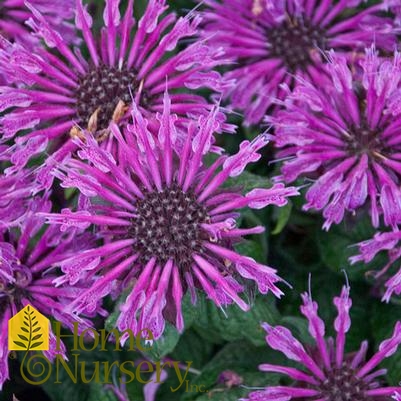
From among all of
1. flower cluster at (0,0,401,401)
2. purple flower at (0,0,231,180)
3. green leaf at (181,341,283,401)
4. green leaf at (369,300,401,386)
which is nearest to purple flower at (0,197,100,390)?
flower cluster at (0,0,401,401)

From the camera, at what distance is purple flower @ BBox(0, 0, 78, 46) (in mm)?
1199

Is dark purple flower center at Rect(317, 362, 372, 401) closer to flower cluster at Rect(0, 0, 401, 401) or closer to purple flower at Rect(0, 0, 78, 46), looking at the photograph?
flower cluster at Rect(0, 0, 401, 401)

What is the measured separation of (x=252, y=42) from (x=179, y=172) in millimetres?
389

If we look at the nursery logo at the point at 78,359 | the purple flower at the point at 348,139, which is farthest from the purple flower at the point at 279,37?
the nursery logo at the point at 78,359

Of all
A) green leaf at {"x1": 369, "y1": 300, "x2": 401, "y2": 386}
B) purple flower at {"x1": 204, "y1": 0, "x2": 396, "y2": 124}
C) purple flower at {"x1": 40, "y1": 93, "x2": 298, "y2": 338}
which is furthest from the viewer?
purple flower at {"x1": 204, "y1": 0, "x2": 396, "y2": 124}

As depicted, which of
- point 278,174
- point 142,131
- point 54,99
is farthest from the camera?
point 278,174

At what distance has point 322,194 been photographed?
1.08 meters

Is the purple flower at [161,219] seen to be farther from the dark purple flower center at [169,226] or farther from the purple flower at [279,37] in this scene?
the purple flower at [279,37]

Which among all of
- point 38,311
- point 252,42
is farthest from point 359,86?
point 38,311

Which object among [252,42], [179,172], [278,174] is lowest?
[179,172]

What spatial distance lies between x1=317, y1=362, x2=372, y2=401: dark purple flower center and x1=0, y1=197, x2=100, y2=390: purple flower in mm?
357

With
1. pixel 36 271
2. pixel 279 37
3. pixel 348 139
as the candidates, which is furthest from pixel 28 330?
pixel 279 37

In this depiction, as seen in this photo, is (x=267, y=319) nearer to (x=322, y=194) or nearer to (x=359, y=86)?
(x=322, y=194)

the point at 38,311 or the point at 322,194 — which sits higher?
the point at 322,194
